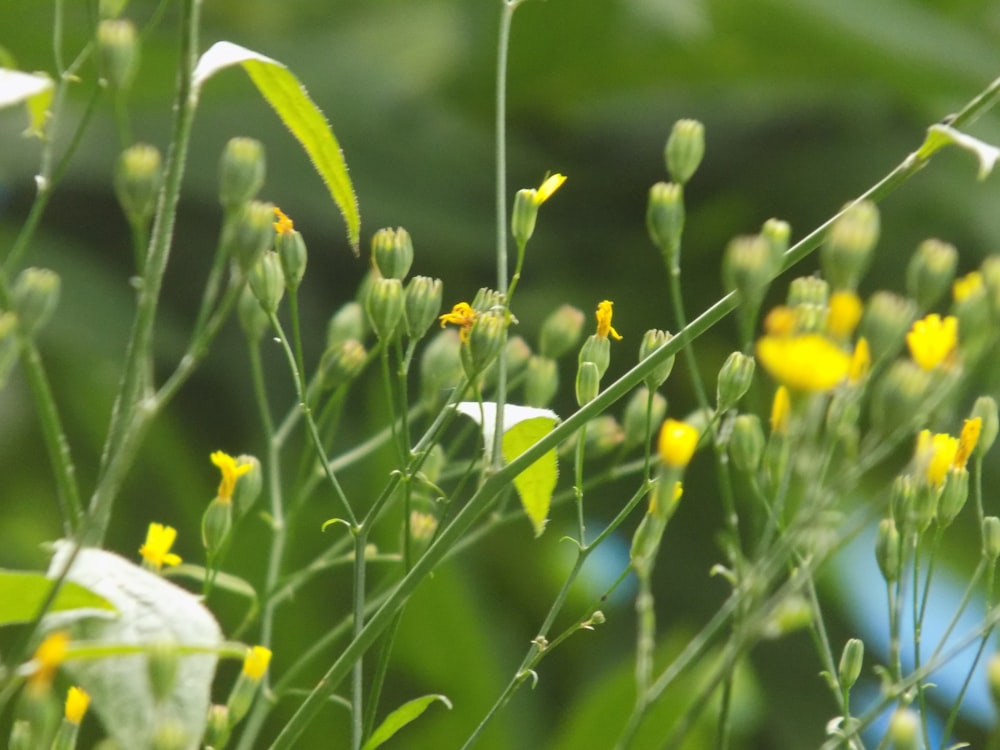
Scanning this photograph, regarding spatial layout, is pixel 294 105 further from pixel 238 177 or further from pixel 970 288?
pixel 970 288

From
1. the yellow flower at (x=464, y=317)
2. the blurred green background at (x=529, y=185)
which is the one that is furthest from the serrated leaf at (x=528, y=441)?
the blurred green background at (x=529, y=185)

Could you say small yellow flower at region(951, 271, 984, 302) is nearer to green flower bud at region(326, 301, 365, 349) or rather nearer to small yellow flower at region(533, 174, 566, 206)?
small yellow flower at region(533, 174, 566, 206)

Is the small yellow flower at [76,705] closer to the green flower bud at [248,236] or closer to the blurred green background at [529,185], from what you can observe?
the green flower bud at [248,236]

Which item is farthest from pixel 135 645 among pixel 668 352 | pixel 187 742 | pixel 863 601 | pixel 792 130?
pixel 792 130

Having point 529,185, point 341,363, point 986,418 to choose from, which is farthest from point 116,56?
point 529,185

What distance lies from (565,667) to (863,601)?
0.79ft

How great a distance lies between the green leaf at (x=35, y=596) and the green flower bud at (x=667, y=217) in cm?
18

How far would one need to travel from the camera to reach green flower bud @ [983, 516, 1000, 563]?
1.18 feet

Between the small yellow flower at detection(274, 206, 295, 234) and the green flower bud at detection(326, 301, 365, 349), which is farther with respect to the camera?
the green flower bud at detection(326, 301, 365, 349)

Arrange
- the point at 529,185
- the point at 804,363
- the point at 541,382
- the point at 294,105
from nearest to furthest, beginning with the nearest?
the point at 804,363
the point at 294,105
the point at 541,382
the point at 529,185

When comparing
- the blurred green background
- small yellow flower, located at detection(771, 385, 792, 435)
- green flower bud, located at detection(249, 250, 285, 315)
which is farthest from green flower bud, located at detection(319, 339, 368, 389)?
the blurred green background

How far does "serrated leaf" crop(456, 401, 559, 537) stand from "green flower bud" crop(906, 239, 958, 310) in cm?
9

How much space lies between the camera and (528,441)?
350 millimetres

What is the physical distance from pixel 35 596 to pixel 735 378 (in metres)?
0.17
